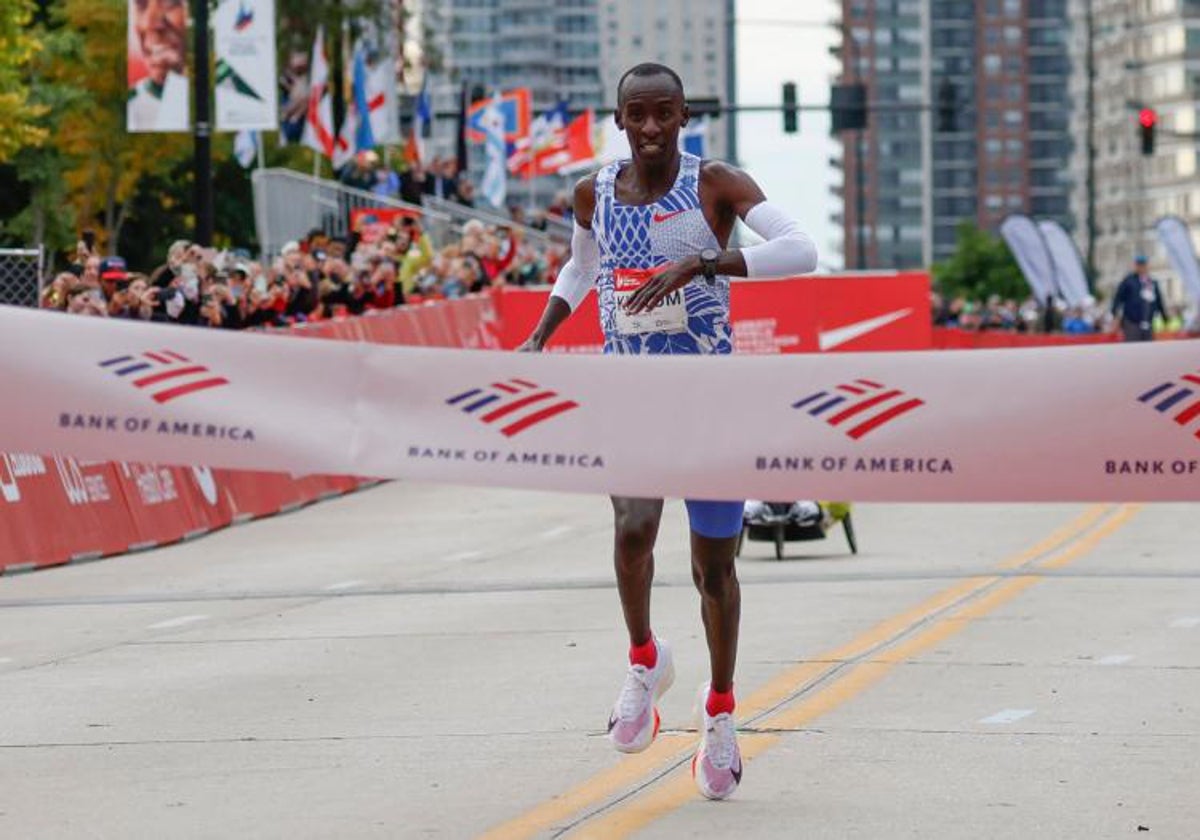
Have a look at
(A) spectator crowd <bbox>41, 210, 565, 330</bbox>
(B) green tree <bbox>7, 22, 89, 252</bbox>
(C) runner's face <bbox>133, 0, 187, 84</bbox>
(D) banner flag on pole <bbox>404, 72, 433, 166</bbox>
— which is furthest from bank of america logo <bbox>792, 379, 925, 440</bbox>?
(D) banner flag on pole <bbox>404, 72, 433, 166</bbox>

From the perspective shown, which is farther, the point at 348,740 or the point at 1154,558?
the point at 1154,558

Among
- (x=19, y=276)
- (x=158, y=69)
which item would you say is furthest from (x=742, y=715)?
(x=158, y=69)

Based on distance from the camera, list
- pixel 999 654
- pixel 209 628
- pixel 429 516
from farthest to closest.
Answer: pixel 429 516 < pixel 209 628 < pixel 999 654

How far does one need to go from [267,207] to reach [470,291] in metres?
3.94

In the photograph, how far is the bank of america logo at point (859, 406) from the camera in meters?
7.79

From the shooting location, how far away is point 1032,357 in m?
7.85

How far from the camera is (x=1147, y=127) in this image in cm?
6406

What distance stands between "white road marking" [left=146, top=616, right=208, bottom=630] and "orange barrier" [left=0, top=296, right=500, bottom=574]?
1173 millimetres

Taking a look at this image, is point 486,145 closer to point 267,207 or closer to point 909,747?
point 267,207

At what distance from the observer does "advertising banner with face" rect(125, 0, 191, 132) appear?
100 feet

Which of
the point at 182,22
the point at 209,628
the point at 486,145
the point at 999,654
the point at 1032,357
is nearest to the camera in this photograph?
the point at 1032,357

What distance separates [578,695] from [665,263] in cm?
308

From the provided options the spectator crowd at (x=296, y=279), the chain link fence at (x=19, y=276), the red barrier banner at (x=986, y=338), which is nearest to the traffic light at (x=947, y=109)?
the red barrier banner at (x=986, y=338)

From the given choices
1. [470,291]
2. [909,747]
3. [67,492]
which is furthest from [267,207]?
[909,747]
